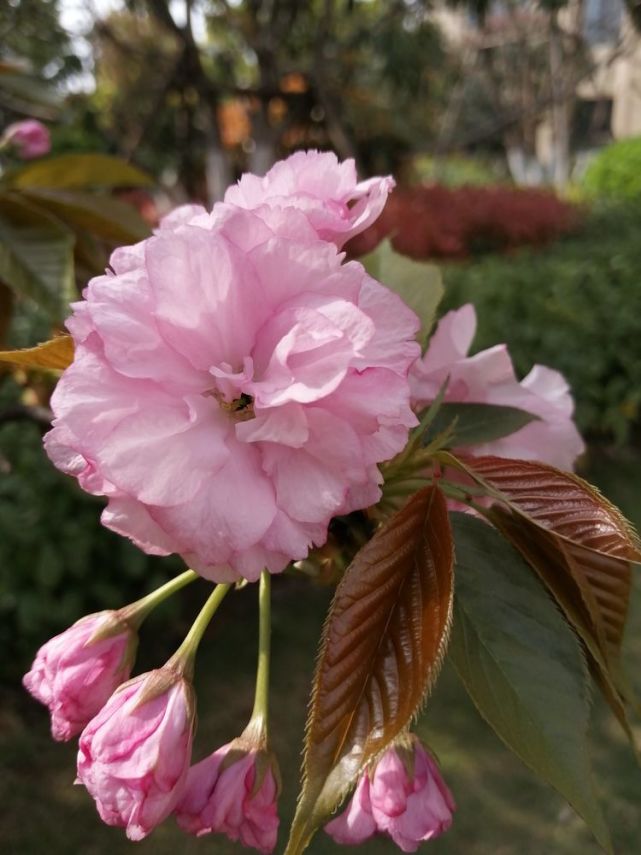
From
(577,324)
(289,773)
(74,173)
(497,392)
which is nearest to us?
(497,392)

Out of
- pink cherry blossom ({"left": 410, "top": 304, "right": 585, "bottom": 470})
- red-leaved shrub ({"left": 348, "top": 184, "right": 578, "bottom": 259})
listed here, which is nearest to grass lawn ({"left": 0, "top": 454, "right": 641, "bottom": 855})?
pink cherry blossom ({"left": 410, "top": 304, "right": 585, "bottom": 470})

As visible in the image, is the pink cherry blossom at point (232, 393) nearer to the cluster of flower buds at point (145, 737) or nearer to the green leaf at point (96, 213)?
the cluster of flower buds at point (145, 737)

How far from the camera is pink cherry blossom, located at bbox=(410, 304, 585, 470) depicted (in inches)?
25.2

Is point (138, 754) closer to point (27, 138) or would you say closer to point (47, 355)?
point (47, 355)

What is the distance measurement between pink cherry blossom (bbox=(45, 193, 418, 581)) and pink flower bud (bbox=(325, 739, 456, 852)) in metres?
0.20

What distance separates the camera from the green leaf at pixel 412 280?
664 mm

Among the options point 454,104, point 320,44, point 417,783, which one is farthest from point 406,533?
point 454,104

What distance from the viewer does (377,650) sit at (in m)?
0.44

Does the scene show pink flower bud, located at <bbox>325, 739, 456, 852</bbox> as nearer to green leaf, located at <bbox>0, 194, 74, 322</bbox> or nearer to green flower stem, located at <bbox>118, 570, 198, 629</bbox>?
green flower stem, located at <bbox>118, 570, 198, 629</bbox>

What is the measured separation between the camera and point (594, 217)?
7.88 metres

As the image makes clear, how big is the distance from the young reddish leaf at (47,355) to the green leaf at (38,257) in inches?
18.3

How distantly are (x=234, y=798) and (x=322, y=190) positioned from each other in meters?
0.39

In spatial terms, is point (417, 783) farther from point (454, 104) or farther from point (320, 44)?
point (454, 104)

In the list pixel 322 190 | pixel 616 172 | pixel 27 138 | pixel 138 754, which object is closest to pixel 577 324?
pixel 27 138
